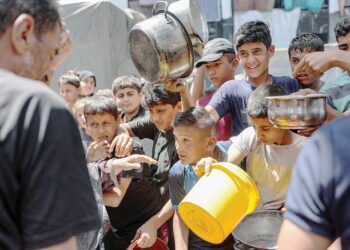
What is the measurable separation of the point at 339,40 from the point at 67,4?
531 centimetres

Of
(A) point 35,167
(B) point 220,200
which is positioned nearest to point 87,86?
(B) point 220,200

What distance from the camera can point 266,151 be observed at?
8.28 ft

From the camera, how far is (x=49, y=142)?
36.3 inches

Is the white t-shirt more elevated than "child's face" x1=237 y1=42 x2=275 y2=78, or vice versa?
"child's face" x1=237 y1=42 x2=275 y2=78

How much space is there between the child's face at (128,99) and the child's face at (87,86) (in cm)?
159

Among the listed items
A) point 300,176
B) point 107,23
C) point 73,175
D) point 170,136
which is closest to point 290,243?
point 300,176

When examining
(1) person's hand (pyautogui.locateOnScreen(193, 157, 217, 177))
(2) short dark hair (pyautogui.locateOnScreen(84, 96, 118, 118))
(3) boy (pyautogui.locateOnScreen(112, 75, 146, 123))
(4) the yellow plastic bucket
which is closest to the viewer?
(4) the yellow plastic bucket

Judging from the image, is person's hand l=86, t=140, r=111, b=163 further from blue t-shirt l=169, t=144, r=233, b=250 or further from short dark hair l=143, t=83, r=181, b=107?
short dark hair l=143, t=83, r=181, b=107

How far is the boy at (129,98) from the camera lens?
402 cm

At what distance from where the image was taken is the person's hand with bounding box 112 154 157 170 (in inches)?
97.7

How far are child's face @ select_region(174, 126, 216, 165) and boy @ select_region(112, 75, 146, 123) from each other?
1423mm

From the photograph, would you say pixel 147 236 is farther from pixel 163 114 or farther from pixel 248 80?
pixel 248 80

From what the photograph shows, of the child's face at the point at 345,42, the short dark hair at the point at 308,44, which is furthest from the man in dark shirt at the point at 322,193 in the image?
the short dark hair at the point at 308,44

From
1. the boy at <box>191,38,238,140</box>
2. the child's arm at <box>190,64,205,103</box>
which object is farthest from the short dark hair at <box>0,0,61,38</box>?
the child's arm at <box>190,64,205,103</box>
